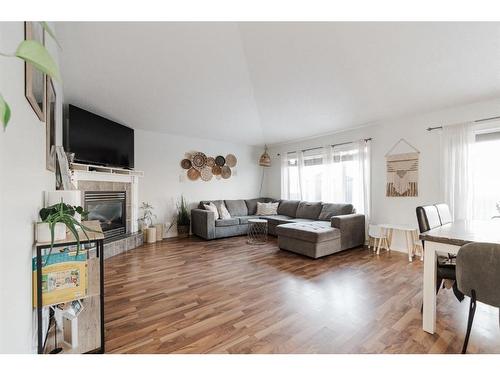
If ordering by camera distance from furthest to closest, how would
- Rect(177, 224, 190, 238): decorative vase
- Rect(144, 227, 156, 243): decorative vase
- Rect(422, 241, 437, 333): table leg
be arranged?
Rect(177, 224, 190, 238): decorative vase → Rect(144, 227, 156, 243): decorative vase → Rect(422, 241, 437, 333): table leg

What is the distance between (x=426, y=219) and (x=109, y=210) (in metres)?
4.43

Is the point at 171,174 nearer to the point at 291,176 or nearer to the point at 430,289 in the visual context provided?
the point at 291,176

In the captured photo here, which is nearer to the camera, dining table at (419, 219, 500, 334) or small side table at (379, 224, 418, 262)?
dining table at (419, 219, 500, 334)

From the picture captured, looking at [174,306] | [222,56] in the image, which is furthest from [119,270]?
[222,56]

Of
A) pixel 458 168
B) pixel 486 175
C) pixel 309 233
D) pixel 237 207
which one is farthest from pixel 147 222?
pixel 486 175

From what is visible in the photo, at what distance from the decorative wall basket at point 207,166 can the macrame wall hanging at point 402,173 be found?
11.7ft

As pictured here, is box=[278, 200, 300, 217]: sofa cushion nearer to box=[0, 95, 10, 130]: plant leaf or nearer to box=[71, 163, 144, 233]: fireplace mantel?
box=[71, 163, 144, 233]: fireplace mantel

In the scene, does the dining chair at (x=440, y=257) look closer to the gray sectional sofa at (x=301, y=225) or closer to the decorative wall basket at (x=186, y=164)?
the gray sectional sofa at (x=301, y=225)

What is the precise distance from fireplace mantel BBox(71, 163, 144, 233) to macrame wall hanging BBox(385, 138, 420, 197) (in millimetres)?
4574

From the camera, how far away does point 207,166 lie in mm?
5598

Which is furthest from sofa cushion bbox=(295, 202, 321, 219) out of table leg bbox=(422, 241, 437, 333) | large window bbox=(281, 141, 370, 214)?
table leg bbox=(422, 241, 437, 333)

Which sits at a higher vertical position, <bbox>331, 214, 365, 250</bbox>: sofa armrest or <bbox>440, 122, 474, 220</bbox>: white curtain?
<bbox>440, 122, 474, 220</bbox>: white curtain

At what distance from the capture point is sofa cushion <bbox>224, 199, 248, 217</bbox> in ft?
18.1
